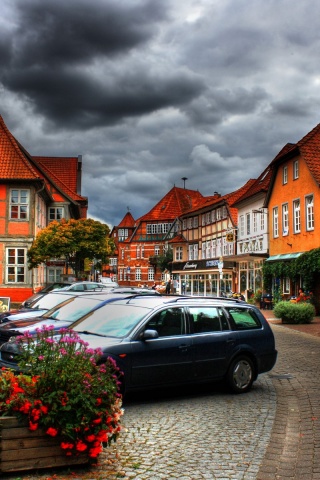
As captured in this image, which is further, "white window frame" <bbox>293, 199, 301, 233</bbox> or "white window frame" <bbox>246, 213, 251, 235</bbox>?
"white window frame" <bbox>246, 213, 251, 235</bbox>

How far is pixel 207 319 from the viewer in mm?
9758

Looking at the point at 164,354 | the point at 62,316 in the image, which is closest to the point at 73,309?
the point at 62,316

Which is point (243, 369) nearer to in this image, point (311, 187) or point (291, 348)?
point (291, 348)

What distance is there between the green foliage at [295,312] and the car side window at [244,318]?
15.2 m

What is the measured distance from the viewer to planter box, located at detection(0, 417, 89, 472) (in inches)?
204

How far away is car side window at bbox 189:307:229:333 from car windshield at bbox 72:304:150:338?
2.92 ft

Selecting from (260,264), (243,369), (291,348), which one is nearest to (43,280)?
(260,264)

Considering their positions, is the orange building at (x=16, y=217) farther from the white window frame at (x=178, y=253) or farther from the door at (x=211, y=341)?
the white window frame at (x=178, y=253)

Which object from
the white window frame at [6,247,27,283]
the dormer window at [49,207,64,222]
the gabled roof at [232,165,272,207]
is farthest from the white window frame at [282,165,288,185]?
the dormer window at [49,207,64,222]

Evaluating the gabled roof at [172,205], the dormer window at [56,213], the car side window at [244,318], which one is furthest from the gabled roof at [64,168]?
the car side window at [244,318]

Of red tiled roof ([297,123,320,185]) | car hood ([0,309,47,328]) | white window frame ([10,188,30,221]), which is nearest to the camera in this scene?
car hood ([0,309,47,328])

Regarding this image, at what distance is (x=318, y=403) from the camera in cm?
892

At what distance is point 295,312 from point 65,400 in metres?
20.9

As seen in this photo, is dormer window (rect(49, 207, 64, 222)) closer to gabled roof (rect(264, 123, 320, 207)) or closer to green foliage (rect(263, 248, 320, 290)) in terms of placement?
green foliage (rect(263, 248, 320, 290))
